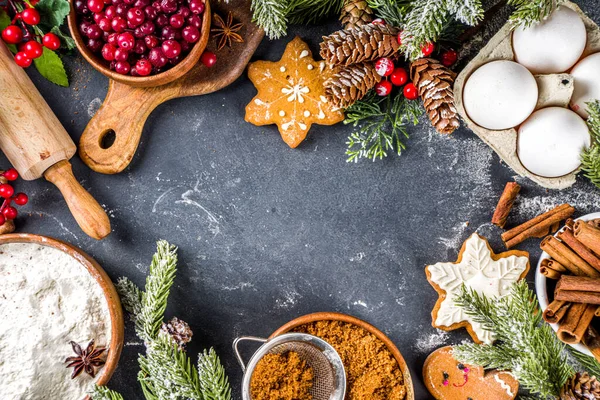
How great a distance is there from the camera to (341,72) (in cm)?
145

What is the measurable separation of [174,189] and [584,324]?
1.16 metres

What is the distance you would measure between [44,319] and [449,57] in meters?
1.31

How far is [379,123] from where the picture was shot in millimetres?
1592

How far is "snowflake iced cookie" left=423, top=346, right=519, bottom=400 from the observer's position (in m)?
1.56

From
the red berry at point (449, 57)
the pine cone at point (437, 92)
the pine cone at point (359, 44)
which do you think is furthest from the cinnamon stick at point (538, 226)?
the pine cone at point (359, 44)

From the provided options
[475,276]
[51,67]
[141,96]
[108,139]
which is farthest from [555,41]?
[51,67]

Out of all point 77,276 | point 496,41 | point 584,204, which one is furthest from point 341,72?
point 77,276

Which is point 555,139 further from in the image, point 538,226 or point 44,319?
point 44,319

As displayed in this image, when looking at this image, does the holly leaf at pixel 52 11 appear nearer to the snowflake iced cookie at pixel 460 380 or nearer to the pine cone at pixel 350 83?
the pine cone at pixel 350 83

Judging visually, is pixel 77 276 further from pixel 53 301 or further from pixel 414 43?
pixel 414 43

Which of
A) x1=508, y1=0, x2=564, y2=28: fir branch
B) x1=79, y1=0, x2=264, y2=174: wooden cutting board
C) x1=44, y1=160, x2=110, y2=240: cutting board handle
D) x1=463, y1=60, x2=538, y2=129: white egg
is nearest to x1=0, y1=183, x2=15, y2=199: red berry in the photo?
x1=44, y1=160, x2=110, y2=240: cutting board handle

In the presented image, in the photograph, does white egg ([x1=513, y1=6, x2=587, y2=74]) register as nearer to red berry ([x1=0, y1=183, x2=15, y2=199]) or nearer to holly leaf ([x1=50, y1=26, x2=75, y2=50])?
holly leaf ([x1=50, y1=26, x2=75, y2=50])

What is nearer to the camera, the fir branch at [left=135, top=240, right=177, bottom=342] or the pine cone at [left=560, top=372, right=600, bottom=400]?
the pine cone at [left=560, top=372, right=600, bottom=400]

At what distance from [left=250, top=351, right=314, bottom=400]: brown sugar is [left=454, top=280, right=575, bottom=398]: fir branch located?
0.47m
